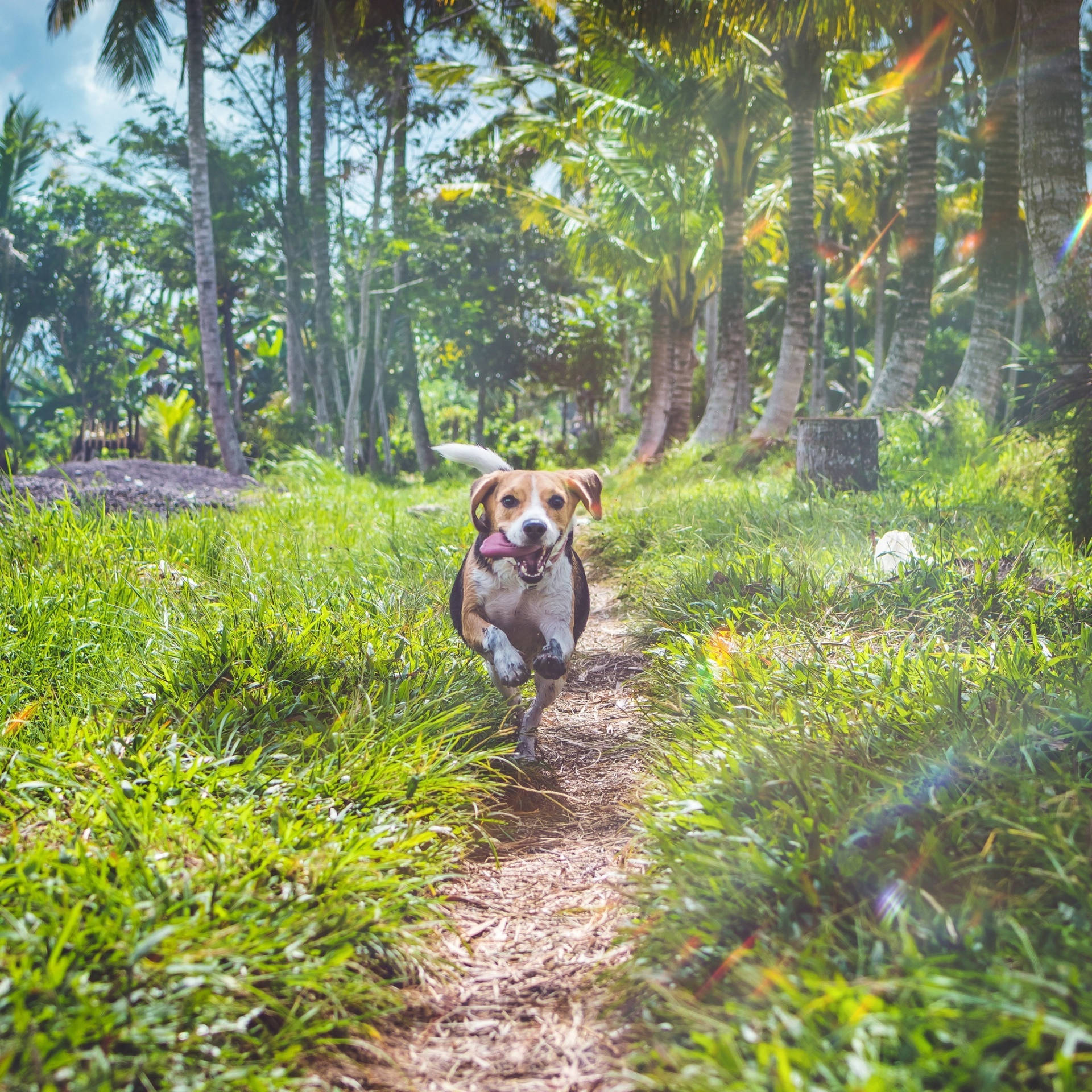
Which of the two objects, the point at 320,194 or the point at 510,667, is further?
the point at 320,194

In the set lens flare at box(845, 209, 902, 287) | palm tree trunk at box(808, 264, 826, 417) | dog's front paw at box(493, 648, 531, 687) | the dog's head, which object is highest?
lens flare at box(845, 209, 902, 287)

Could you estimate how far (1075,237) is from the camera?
577cm

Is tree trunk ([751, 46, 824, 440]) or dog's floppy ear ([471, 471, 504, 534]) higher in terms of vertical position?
tree trunk ([751, 46, 824, 440])

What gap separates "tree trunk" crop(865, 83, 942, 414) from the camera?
30.3 feet

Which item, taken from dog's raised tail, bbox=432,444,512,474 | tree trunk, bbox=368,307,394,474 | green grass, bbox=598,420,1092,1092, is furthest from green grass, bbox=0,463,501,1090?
tree trunk, bbox=368,307,394,474

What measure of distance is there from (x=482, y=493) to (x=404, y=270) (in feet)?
54.4

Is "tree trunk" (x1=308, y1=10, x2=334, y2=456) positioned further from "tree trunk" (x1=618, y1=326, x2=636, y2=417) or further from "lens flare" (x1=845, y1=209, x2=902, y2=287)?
"lens flare" (x1=845, y1=209, x2=902, y2=287)

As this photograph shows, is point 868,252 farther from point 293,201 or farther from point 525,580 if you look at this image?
point 525,580

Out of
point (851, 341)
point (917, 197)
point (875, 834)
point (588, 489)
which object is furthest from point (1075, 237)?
point (851, 341)

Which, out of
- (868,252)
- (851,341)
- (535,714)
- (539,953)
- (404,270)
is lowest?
(539,953)

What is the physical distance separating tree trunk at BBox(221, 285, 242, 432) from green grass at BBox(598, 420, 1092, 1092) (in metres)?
22.5

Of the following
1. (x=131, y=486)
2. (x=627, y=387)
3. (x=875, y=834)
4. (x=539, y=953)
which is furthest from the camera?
(x=627, y=387)

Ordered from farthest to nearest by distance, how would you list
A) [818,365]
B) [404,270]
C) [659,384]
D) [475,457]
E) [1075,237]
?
[818,365] → [404,270] → [659,384] → [1075,237] → [475,457]

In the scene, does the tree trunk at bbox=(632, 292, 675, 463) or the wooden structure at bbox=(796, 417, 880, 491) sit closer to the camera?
the wooden structure at bbox=(796, 417, 880, 491)
